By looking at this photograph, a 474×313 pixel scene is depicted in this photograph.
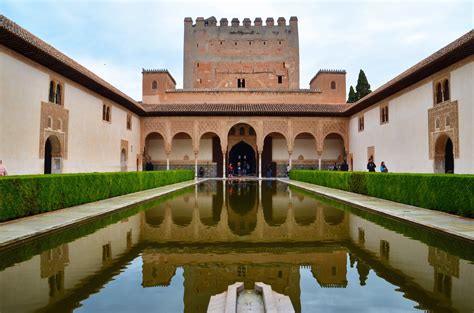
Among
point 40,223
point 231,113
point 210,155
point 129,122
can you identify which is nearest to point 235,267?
point 40,223

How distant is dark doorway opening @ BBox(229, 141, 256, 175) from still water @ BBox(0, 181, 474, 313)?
25.1 metres

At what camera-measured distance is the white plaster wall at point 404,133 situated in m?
15.6

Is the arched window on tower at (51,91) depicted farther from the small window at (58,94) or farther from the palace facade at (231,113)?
the small window at (58,94)

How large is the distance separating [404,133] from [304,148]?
1139 cm

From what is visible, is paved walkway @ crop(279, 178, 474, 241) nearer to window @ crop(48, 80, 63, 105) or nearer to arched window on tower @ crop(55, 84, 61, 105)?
window @ crop(48, 80, 63, 105)

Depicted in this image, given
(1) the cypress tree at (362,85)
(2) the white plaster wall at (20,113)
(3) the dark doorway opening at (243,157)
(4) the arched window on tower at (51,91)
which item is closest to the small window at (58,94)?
(4) the arched window on tower at (51,91)

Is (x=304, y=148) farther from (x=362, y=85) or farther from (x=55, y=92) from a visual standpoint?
(x=55, y=92)

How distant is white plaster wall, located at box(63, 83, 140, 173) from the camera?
1595cm

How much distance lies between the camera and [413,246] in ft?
16.2

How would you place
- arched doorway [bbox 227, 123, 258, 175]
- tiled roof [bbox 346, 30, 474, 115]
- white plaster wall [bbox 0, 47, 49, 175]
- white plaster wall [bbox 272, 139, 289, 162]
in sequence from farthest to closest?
arched doorway [bbox 227, 123, 258, 175]
white plaster wall [bbox 272, 139, 289, 162]
tiled roof [bbox 346, 30, 474, 115]
white plaster wall [bbox 0, 47, 49, 175]

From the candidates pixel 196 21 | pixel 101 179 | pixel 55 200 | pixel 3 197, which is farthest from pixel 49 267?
pixel 196 21

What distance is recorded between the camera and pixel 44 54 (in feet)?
41.4

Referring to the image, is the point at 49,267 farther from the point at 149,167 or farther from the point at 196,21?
the point at 196,21

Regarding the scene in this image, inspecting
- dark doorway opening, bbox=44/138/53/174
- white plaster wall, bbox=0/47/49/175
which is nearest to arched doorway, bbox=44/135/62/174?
dark doorway opening, bbox=44/138/53/174
